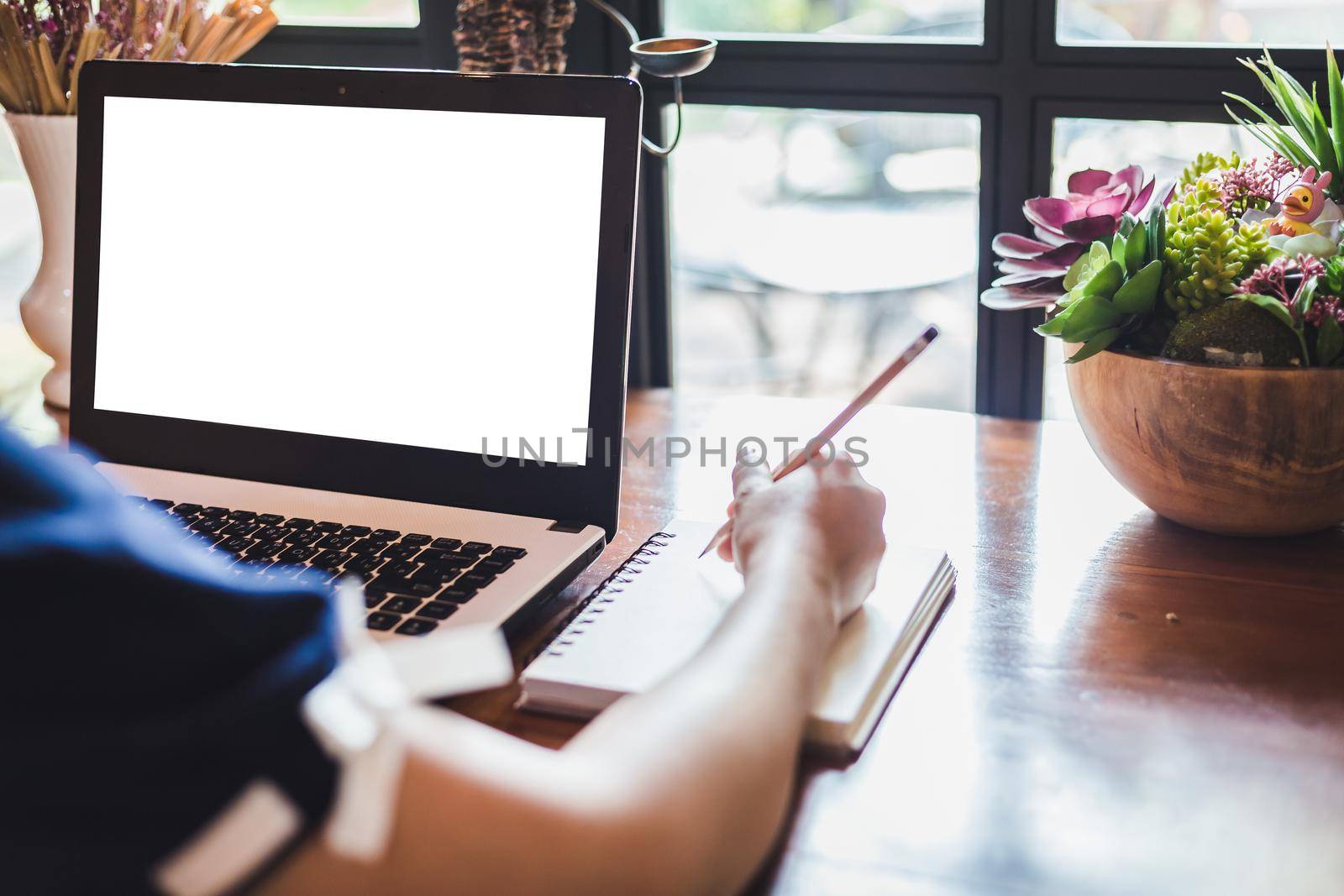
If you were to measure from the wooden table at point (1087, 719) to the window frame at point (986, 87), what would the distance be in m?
0.38

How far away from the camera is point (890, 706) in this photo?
0.64 metres

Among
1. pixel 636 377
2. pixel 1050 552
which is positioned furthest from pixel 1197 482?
pixel 636 377

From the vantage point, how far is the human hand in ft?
2.06

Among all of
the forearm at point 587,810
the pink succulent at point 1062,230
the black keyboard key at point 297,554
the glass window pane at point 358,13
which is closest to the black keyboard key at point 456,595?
the black keyboard key at point 297,554

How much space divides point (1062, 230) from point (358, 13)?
1032 mm

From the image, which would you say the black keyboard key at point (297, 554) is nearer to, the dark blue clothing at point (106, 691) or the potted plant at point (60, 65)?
the dark blue clothing at point (106, 691)

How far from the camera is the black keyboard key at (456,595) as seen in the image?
695 millimetres

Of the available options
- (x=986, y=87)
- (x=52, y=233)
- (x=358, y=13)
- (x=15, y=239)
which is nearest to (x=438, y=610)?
(x=52, y=233)

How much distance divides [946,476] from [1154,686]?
1.16 feet

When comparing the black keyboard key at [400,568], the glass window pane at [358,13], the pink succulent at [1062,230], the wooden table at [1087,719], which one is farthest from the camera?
the glass window pane at [358,13]

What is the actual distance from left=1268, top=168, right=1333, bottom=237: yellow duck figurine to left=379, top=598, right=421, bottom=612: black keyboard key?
1.99ft

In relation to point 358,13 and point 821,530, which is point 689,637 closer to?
point 821,530

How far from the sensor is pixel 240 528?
2.65 feet

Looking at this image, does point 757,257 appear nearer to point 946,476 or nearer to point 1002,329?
point 1002,329
